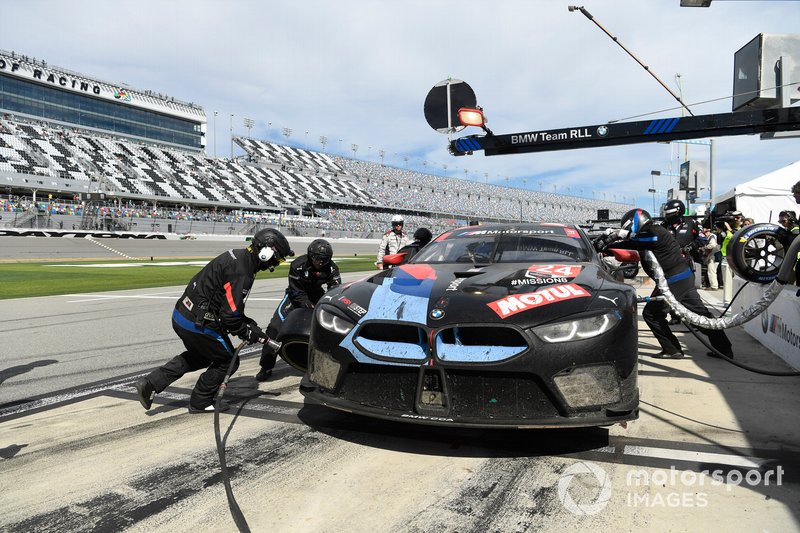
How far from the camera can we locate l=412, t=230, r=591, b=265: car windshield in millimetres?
4188

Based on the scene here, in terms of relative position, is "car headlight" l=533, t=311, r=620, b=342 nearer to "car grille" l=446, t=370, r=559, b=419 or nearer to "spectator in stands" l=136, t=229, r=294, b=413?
"car grille" l=446, t=370, r=559, b=419

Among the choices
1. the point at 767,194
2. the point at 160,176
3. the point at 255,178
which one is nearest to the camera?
the point at 767,194

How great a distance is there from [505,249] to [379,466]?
2.21 metres

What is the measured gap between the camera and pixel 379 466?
282cm

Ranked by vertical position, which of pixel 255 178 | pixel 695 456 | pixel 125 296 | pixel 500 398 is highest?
pixel 255 178

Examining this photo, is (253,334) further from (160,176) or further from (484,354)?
(160,176)

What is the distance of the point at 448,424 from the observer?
8.92ft

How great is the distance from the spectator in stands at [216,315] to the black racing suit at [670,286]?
356 centimetres

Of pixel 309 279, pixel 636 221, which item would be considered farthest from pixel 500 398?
pixel 636 221

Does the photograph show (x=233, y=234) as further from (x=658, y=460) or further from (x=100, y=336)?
(x=658, y=460)

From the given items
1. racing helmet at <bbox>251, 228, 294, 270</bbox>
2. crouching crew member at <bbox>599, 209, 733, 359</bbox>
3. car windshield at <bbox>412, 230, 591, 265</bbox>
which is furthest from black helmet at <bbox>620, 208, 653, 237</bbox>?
racing helmet at <bbox>251, 228, 294, 270</bbox>

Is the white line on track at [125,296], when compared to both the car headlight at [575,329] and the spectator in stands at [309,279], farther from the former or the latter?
the car headlight at [575,329]

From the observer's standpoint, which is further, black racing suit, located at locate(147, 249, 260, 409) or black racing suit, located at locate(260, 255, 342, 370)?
black racing suit, located at locate(260, 255, 342, 370)

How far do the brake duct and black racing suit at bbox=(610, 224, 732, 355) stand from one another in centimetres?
21
